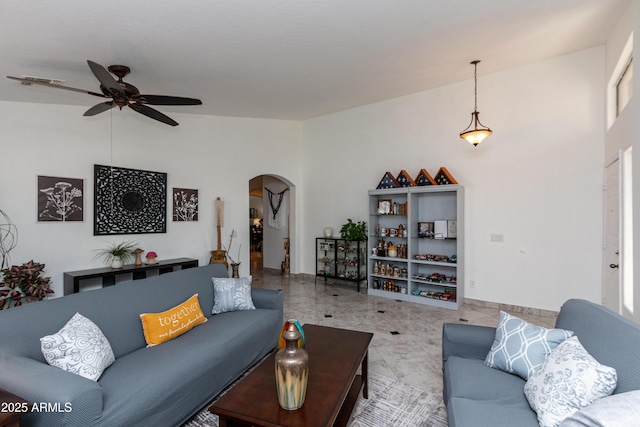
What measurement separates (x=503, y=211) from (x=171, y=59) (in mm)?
4728

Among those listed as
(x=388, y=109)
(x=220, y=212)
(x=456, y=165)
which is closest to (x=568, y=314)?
(x=456, y=165)

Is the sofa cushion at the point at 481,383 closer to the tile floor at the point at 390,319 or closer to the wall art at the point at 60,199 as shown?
the tile floor at the point at 390,319

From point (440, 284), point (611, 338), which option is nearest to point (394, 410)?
point (611, 338)

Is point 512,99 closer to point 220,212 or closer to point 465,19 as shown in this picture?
point 465,19

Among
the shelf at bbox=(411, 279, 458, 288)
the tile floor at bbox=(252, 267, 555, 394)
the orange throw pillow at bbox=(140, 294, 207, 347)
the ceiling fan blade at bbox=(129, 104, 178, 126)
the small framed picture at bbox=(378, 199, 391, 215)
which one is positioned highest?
the ceiling fan blade at bbox=(129, 104, 178, 126)

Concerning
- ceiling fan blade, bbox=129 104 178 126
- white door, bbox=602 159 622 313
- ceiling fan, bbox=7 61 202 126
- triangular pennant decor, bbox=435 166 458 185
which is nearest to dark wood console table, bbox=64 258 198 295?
ceiling fan, bbox=7 61 202 126

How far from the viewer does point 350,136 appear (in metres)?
6.28

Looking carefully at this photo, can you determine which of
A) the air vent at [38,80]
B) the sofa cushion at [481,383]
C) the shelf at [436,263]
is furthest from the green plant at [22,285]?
the shelf at [436,263]

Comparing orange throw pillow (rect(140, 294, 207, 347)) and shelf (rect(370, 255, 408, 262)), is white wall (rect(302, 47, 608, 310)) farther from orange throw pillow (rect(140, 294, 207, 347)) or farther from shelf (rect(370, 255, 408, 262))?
orange throw pillow (rect(140, 294, 207, 347))

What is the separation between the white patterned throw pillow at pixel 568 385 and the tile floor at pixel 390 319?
3.73ft

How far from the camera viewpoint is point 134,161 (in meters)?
4.89

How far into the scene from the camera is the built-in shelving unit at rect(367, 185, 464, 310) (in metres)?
4.86

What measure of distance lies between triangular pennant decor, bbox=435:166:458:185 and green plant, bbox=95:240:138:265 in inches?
189

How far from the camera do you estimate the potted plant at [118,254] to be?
14.8 feet
